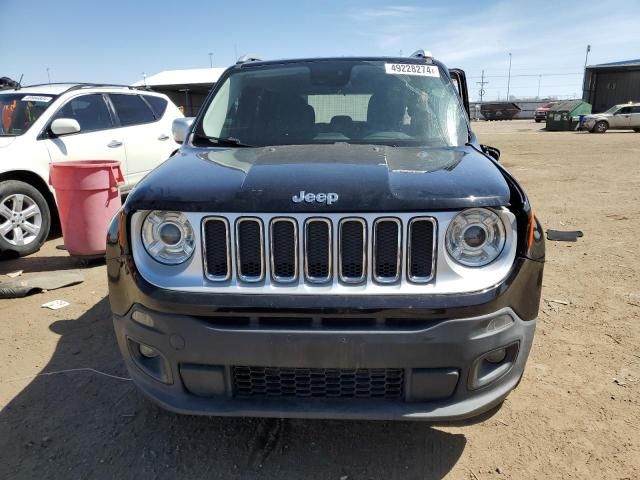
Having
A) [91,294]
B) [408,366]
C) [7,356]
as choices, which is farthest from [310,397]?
[91,294]

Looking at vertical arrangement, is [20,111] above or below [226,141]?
above

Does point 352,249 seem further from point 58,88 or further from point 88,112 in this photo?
point 58,88

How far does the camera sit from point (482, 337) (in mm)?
2006

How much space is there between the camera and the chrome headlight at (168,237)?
215cm

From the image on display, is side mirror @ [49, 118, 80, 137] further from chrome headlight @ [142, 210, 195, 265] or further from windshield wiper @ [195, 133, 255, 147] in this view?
chrome headlight @ [142, 210, 195, 265]

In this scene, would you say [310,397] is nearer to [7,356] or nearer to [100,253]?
[7,356]

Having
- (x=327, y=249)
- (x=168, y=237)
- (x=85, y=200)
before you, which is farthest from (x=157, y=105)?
(x=327, y=249)

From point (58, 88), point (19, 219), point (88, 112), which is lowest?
point (19, 219)

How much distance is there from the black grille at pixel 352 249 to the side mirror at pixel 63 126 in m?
5.24

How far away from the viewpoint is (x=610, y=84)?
45.3 metres

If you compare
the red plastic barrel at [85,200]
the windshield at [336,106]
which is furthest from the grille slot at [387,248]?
the red plastic barrel at [85,200]

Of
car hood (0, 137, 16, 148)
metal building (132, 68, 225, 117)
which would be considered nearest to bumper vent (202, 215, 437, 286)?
car hood (0, 137, 16, 148)

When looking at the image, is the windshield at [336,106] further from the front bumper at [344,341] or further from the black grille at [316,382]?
the black grille at [316,382]

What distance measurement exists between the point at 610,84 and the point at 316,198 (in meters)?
52.8
